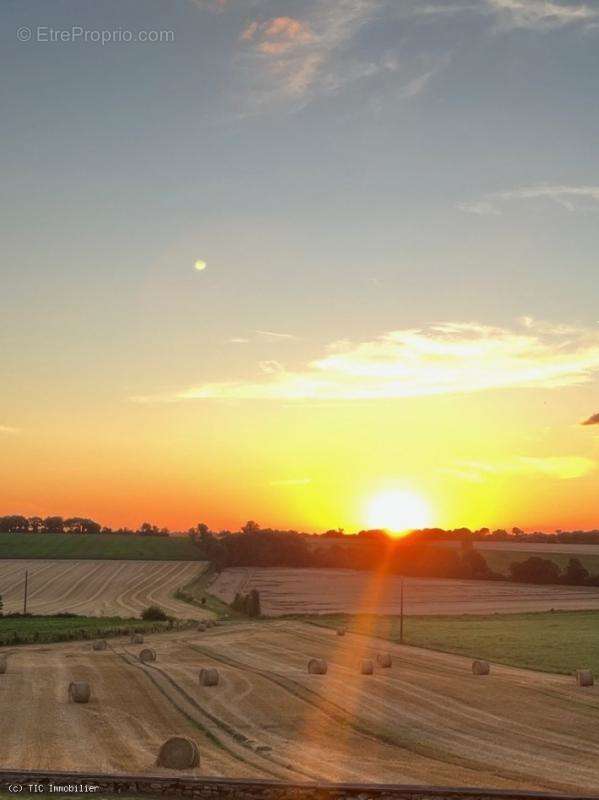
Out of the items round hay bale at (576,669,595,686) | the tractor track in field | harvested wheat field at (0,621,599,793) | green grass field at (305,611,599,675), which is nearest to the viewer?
the tractor track in field

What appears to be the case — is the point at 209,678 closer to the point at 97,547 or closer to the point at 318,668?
the point at 318,668

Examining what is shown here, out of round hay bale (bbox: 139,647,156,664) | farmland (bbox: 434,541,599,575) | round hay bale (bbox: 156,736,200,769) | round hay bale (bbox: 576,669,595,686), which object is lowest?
round hay bale (bbox: 139,647,156,664)

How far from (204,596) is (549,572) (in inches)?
2176

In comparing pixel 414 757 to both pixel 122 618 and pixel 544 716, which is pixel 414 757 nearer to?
pixel 544 716

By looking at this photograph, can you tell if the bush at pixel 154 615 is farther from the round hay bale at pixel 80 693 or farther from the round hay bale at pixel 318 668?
the round hay bale at pixel 80 693

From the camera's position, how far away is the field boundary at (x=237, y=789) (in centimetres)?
1998

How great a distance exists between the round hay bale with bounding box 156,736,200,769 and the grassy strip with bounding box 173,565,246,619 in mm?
64113

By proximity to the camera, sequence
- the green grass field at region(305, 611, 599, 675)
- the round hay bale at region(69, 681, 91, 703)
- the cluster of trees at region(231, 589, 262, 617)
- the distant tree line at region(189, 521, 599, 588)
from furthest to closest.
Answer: the distant tree line at region(189, 521, 599, 588) < the cluster of trees at region(231, 589, 262, 617) < the green grass field at region(305, 611, 599, 675) < the round hay bale at region(69, 681, 91, 703)

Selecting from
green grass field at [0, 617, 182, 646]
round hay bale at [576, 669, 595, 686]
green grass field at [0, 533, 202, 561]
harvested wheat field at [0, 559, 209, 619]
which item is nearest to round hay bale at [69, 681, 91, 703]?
round hay bale at [576, 669, 595, 686]

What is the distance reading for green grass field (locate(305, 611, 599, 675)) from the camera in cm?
5334

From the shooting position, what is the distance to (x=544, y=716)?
3394cm

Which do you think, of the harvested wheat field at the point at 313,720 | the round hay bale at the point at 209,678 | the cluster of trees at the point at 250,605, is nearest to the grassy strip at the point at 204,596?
the cluster of trees at the point at 250,605

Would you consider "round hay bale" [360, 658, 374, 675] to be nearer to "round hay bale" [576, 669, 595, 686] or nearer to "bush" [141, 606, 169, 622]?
"round hay bale" [576, 669, 595, 686]

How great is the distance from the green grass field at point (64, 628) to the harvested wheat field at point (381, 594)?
1845 cm
